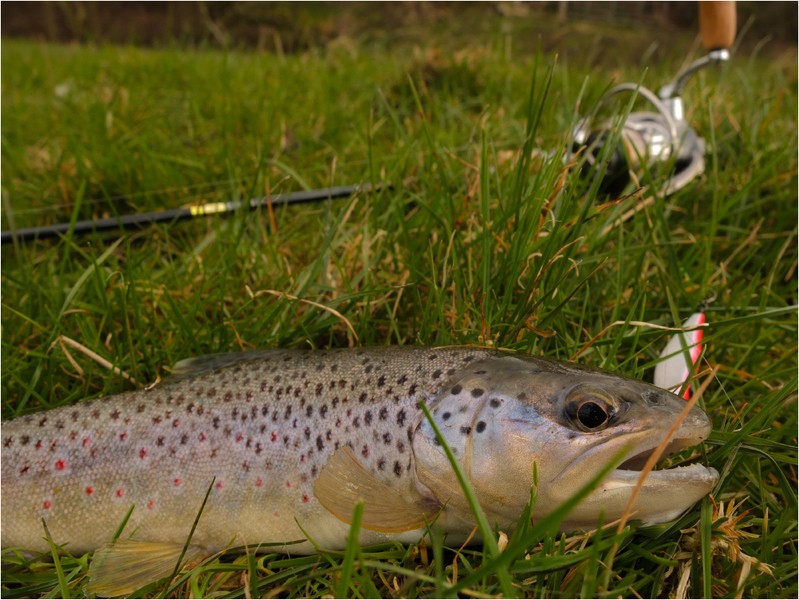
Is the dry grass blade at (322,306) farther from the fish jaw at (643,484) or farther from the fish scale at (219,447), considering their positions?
the fish jaw at (643,484)

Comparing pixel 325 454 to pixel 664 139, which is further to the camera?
pixel 664 139

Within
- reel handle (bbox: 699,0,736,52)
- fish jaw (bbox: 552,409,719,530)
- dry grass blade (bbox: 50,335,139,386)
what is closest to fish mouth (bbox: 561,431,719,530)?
fish jaw (bbox: 552,409,719,530)

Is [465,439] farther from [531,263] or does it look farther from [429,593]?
[531,263]

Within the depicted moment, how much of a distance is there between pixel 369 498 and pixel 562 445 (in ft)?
1.98

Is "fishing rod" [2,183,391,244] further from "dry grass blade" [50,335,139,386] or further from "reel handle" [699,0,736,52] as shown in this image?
"reel handle" [699,0,736,52]

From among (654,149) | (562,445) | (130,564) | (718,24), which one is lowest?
(130,564)

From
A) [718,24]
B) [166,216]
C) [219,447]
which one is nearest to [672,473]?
[219,447]

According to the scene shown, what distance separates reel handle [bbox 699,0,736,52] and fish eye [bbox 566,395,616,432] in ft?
11.0

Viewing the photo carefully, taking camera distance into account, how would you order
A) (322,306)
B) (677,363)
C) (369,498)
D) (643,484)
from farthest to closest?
(322,306) → (677,363) → (369,498) → (643,484)

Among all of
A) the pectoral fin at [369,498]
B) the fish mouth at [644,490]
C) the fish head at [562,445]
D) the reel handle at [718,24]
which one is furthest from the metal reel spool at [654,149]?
the pectoral fin at [369,498]

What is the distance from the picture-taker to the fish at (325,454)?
1.84 m

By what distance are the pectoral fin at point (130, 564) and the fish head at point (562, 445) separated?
867mm

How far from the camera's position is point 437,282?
2850 mm

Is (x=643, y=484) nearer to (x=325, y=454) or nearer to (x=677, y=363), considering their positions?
(x=677, y=363)
